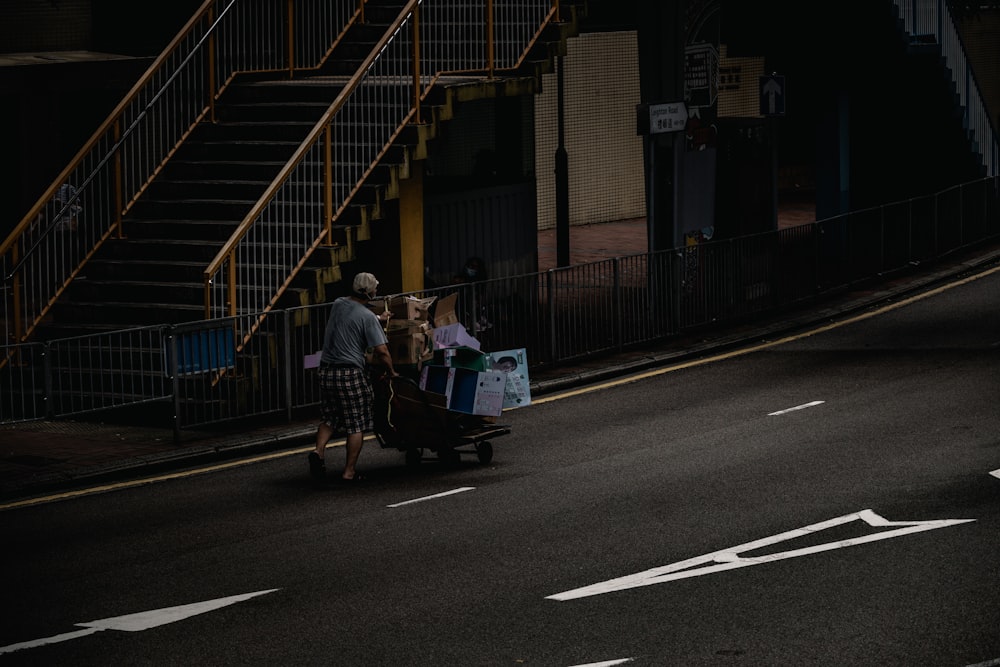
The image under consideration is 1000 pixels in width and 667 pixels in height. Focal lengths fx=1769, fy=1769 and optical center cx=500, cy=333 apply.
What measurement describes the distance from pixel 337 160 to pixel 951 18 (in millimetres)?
12718

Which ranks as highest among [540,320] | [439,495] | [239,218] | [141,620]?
[239,218]

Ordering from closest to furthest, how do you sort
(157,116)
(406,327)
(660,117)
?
(406,327)
(157,116)
(660,117)

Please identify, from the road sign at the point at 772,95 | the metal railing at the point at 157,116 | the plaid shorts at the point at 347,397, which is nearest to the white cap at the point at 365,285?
the plaid shorts at the point at 347,397

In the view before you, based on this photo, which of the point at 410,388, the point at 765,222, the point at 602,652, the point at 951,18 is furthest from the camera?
the point at 951,18

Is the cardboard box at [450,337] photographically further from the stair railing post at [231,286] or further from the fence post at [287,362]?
the stair railing post at [231,286]

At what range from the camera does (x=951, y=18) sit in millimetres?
27906

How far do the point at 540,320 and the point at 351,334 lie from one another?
6036mm

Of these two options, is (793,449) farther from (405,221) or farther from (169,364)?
(405,221)

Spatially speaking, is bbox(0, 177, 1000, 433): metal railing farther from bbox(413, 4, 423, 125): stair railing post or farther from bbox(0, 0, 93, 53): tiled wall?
bbox(0, 0, 93, 53): tiled wall

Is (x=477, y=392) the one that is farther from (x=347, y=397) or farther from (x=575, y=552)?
(x=575, y=552)

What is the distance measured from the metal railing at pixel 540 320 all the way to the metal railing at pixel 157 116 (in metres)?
1.35

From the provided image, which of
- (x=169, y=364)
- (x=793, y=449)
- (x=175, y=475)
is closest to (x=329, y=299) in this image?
(x=169, y=364)

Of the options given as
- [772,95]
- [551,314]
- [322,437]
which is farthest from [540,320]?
[772,95]

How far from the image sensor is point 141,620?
10289mm
